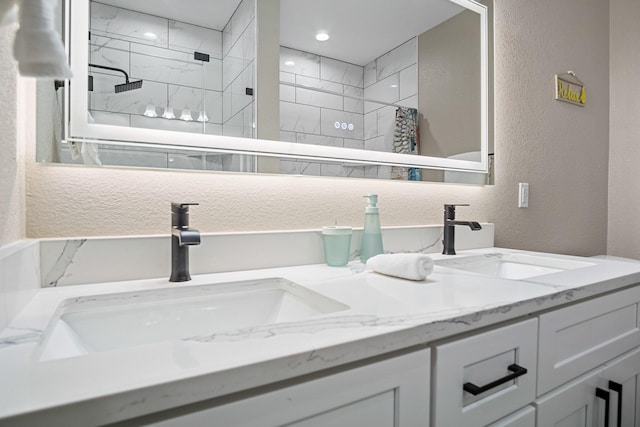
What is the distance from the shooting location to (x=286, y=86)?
40.3 inches

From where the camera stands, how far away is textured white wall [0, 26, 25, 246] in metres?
0.57

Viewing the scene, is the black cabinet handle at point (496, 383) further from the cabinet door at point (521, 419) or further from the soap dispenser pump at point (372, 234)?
the soap dispenser pump at point (372, 234)

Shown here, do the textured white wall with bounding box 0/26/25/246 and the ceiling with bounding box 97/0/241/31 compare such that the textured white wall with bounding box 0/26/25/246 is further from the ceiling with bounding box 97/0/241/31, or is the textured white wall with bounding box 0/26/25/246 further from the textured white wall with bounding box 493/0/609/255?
the textured white wall with bounding box 493/0/609/255

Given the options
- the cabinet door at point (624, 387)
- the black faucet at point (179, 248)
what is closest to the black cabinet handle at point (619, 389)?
the cabinet door at point (624, 387)

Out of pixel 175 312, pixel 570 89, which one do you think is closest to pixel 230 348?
pixel 175 312

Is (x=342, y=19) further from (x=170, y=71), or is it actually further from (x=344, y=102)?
(x=170, y=71)

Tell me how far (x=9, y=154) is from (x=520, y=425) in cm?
→ 101

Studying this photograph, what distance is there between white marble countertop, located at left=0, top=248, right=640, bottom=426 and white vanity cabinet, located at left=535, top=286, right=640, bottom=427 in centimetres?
6

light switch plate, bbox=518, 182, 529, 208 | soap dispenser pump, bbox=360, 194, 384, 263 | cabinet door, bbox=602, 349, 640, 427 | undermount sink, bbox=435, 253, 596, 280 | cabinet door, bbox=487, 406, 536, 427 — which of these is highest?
light switch plate, bbox=518, 182, 529, 208

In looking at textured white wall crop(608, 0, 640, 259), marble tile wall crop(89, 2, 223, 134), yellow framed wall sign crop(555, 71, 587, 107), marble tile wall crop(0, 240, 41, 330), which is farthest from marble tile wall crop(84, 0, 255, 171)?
textured white wall crop(608, 0, 640, 259)

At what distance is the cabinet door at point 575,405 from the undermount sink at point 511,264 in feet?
1.25

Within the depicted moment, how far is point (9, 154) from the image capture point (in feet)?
1.98

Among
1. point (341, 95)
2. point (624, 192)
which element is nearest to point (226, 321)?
point (341, 95)

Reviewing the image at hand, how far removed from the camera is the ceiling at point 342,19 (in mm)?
885
